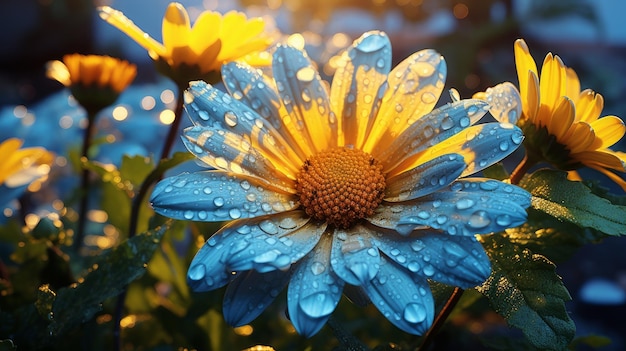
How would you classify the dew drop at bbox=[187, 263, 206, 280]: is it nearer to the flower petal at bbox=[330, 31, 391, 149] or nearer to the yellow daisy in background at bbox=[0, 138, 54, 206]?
the flower petal at bbox=[330, 31, 391, 149]

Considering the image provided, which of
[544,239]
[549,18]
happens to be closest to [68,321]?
[544,239]

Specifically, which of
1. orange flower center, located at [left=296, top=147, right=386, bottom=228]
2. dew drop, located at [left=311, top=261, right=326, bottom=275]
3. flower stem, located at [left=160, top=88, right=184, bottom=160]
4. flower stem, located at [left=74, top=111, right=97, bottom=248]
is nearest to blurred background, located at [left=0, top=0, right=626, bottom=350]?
flower stem, located at [left=74, top=111, right=97, bottom=248]

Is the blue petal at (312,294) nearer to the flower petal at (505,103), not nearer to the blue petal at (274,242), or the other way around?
the blue petal at (274,242)

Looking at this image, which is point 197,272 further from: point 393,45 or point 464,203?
point 393,45

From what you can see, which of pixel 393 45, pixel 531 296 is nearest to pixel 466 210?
pixel 531 296

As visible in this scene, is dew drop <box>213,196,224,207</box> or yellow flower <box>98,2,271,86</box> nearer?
dew drop <box>213,196,224,207</box>
